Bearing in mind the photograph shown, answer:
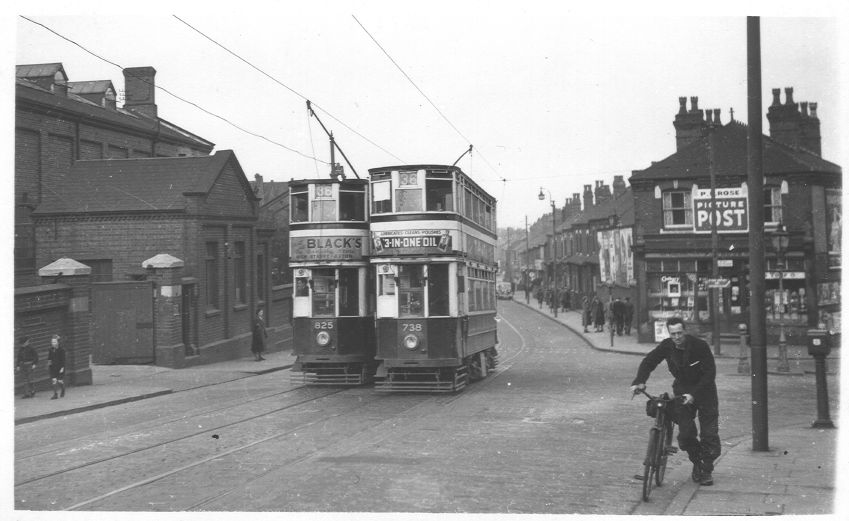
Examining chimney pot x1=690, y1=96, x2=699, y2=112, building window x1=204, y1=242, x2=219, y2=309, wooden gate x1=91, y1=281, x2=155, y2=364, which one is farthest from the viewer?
chimney pot x1=690, y1=96, x2=699, y2=112

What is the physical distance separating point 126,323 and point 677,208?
2124 centimetres

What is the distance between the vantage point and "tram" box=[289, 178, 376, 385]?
17188 mm

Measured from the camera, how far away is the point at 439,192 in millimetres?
16188

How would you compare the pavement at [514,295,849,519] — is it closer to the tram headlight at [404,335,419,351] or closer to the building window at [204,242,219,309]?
the tram headlight at [404,335,419,351]

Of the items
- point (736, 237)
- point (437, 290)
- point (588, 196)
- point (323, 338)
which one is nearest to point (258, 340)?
point (323, 338)

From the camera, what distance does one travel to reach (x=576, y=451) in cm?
1023

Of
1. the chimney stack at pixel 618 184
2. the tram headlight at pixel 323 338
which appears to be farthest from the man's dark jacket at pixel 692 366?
the chimney stack at pixel 618 184

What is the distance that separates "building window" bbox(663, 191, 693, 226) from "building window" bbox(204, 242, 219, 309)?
17.7 meters

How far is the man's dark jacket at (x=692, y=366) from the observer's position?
26.8ft

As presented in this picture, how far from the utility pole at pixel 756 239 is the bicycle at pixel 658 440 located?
178 centimetres

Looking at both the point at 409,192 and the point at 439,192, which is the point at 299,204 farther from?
the point at 439,192

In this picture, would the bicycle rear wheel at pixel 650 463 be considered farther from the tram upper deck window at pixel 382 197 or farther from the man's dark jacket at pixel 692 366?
the tram upper deck window at pixel 382 197

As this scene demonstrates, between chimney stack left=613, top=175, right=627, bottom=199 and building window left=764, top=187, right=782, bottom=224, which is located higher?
chimney stack left=613, top=175, right=627, bottom=199

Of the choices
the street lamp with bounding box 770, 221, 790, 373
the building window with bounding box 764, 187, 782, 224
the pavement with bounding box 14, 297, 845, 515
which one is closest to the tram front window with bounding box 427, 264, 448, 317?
the pavement with bounding box 14, 297, 845, 515
